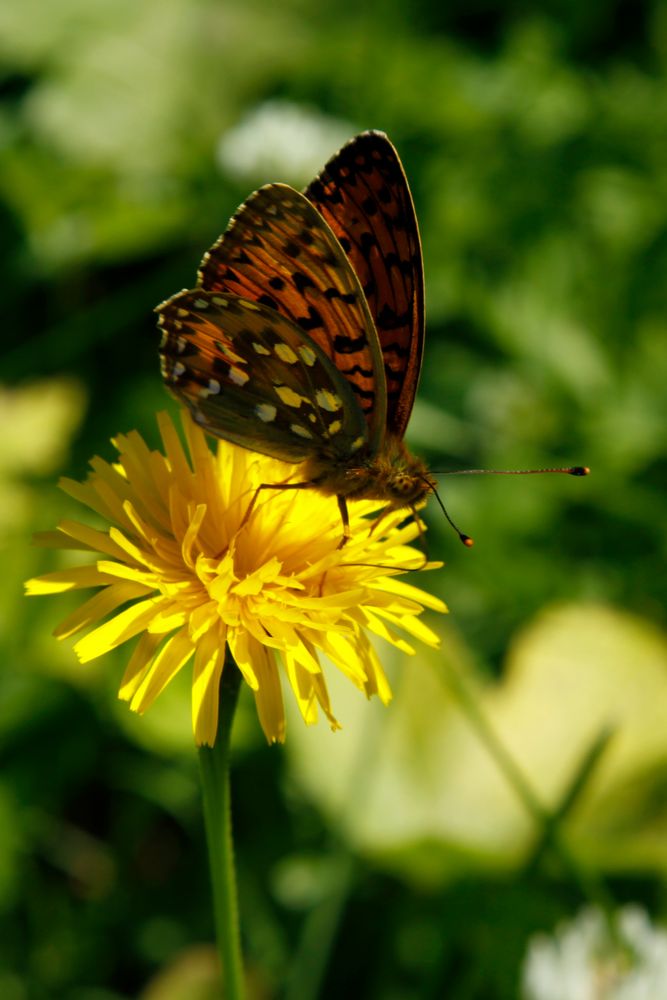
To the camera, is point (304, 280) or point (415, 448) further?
point (415, 448)

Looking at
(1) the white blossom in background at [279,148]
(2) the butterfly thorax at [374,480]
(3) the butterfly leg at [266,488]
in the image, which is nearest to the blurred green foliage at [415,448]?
(1) the white blossom in background at [279,148]

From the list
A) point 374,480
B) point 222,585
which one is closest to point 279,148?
point 374,480

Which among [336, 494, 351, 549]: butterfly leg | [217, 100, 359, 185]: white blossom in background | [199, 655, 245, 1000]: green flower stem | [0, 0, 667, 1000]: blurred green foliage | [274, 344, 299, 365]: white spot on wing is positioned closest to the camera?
[199, 655, 245, 1000]: green flower stem

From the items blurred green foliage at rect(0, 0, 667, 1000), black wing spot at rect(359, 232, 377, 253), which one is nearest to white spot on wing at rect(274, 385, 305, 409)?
black wing spot at rect(359, 232, 377, 253)

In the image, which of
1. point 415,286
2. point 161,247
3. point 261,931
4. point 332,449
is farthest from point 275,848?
point 161,247

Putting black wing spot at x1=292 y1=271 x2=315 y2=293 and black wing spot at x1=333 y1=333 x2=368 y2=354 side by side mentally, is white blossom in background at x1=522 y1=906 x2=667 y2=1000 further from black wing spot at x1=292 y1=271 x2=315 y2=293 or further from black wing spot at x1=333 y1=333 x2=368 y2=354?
black wing spot at x1=292 y1=271 x2=315 y2=293

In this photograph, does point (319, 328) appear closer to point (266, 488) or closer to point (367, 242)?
point (367, 242)
